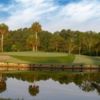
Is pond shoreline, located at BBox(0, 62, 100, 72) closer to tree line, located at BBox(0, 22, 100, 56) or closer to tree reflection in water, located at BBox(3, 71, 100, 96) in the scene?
tree reflection in water, located at BBox(3, 71, 100, 96)

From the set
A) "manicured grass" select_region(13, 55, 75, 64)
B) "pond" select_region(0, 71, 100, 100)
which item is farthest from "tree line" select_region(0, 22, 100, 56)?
"pond" select_region(0, 71, 100, 100)

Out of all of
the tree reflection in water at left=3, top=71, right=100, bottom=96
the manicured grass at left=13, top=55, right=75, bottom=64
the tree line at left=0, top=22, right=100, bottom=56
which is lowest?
the tree reflection in water at left=3, top=71, right=100, bottom=96

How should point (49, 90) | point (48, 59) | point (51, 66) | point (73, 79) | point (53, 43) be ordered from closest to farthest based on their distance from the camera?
point (49, 90) < point (73, 79) < point (51, 66) < point (48, 59) < point (53, 43)

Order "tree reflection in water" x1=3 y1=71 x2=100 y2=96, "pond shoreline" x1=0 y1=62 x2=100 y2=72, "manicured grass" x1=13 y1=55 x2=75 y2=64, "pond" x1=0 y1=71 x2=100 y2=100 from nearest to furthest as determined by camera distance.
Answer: "pond" x1=0 y1=71 x2=100 y2=100
"tree reflection in water" x1=3 y1=71 x2=100 y2=96
"pond shoreline" x1=0 y1=62 x2=100 y2=72
"manicured grass" x1=13 y1=55 x2=75 y2=64

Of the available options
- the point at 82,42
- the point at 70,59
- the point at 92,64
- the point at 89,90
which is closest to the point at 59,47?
the point at 82,42

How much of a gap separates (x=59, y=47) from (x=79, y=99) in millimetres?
129415

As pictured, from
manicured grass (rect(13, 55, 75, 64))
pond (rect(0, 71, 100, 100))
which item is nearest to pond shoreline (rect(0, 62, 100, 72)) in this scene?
manicured grass (rect(13, 55, 75, 64))

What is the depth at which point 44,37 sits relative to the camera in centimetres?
19088

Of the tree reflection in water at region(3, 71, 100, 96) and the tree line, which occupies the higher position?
the tree line

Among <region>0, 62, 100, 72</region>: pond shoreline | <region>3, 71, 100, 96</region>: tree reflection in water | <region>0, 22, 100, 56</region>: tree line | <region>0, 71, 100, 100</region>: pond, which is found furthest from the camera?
<region>0, 22, 100, 56</region>: tree line

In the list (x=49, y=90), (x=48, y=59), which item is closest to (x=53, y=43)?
(x=48, y=59)

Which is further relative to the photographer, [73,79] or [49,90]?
[73,79]

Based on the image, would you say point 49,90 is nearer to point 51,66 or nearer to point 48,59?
point 51,66

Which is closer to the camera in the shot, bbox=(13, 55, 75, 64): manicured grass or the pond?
the pond
